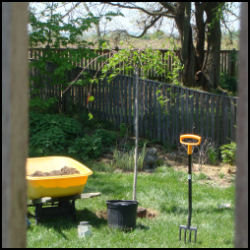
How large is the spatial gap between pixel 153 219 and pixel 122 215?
590mm

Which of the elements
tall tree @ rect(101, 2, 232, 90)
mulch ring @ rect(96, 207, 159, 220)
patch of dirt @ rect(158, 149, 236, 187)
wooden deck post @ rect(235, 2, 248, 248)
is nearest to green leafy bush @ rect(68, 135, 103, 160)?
patch of dirt @ rect(158, 149, 236, 187)

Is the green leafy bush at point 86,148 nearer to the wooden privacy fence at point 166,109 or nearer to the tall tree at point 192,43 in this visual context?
the wooden privacy fence at point 166,109

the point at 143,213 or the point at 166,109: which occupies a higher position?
the point at 166,109

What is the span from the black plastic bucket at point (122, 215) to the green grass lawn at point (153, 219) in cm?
→ 8

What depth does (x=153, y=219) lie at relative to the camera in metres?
4.99

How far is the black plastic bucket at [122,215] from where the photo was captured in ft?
14.9

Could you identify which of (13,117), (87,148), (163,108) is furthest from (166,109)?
(13,117)

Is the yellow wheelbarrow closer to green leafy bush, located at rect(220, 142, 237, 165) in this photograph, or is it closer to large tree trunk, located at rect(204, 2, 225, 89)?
green leafy bush, located at rect(220, 142, 237, 165)

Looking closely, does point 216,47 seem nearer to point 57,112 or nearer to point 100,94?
point 100,94

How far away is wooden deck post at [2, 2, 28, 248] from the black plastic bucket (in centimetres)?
307

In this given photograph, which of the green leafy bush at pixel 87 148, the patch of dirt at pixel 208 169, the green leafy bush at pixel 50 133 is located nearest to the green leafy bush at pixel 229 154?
the patch of dirt at pixel 208 169

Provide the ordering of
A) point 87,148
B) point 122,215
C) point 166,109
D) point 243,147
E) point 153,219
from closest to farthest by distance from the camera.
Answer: point 243,147 < point 122,215 < point 153,219 < point 87,148 < point 166,109

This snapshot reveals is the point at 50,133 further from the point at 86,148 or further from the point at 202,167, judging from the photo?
the point at 202,167

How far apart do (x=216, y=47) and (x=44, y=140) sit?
6.77m
